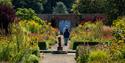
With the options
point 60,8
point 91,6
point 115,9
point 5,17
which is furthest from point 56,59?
point 60,8

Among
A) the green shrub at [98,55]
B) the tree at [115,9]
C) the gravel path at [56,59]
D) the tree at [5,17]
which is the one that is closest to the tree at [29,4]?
the tree at [115,9]

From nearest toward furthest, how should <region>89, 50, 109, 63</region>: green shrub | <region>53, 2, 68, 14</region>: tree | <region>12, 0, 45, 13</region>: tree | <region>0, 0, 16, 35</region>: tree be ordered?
<region>89, 50, 109, 63</region>: green shrub, <region>0, 0, 16, 35</region>: tree, <region>12, 0, 45, 13</region>: tree, <region>53, 2, 68, 14</region>: tree

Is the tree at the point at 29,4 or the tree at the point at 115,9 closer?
the tree at the point at 115,9

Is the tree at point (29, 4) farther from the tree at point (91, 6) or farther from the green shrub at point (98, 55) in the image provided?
the green shrub at point (98, 55)

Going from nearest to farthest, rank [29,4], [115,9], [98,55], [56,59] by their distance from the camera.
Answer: [98,55] → [56,59] → [115,9] → [29,4]

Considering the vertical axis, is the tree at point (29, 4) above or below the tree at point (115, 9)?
below

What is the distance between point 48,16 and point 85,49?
33193 mm

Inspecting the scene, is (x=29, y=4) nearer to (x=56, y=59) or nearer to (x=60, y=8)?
(x=60, y=8)

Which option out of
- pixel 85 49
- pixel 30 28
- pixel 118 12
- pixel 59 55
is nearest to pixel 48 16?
pixel 118 12

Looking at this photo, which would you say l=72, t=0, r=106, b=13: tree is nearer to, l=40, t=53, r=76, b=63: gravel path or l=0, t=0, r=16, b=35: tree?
l=0, t=0, r=16, b=35: tree

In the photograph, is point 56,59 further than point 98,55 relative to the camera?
Yes

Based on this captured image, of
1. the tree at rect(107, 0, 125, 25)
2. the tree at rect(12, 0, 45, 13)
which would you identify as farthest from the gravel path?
the tree at rect(12, 0, 45, 13)

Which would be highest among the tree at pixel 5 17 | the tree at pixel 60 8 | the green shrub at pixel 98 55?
the green shrub at pixel 98 55

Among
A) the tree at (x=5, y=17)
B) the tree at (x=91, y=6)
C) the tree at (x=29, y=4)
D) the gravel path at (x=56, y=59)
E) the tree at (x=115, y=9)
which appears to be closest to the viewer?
the gravel path at (x=56, y=59)
